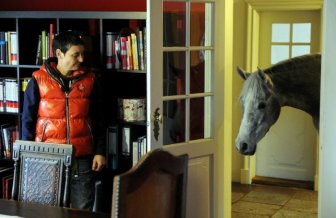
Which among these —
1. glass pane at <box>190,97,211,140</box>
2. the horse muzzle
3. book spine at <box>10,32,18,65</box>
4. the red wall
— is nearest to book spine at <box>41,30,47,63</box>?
book spine at <box>10,32,18,65</box>

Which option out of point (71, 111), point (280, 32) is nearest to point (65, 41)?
point (71, 111)

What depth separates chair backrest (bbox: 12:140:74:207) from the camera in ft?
10.8

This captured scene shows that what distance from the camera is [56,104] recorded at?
161 inches

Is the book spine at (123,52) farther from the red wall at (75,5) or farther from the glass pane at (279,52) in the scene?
the glass pane at (279,52)

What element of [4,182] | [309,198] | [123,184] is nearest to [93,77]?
[4,182]

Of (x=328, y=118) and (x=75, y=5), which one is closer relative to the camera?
(x=328, y=118)

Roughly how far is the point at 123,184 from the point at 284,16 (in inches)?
194

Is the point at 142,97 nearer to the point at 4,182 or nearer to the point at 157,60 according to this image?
the point at 157,60

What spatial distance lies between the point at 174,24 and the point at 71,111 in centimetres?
93

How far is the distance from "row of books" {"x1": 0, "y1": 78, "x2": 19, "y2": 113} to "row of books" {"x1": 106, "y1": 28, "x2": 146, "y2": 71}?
0.87 metres

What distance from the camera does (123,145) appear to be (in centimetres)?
445

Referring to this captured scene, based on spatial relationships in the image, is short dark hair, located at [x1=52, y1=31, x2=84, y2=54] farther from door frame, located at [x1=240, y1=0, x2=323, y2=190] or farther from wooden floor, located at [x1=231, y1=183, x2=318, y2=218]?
door frame, located at [x1=240, y1=0, x2=323, y2=190]

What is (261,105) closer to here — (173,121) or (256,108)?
(256,108)

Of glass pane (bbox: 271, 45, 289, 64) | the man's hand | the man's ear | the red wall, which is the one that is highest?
the red wall
